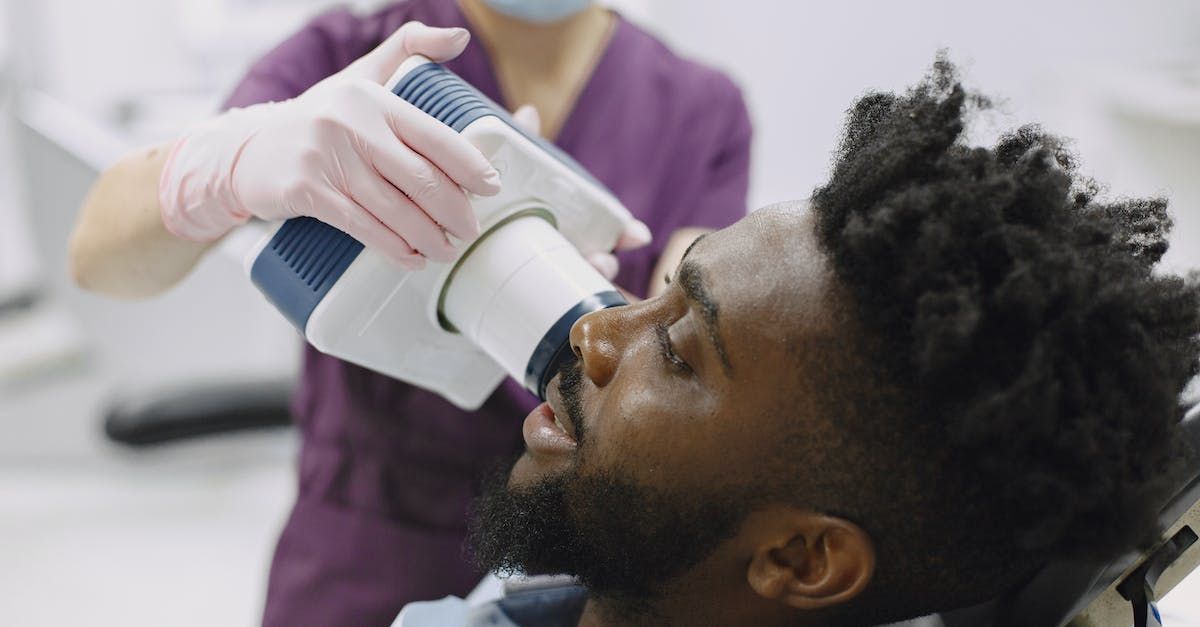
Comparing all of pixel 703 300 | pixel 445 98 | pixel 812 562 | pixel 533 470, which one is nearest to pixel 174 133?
pixel 445 98

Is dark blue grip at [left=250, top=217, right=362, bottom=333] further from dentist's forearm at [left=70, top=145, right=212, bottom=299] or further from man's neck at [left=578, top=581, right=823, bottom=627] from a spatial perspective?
man's neck at [left=578, top=581, right=823, bottom=627]

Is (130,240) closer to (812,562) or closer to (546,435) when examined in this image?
(546,435)

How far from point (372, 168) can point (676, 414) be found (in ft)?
1.06

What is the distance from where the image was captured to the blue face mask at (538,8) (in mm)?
1167

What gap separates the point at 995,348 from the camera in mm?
677

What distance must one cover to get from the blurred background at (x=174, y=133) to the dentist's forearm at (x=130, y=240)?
46 centimetres

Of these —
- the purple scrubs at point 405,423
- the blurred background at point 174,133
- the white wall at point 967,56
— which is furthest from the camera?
the blurred background at point 174,133

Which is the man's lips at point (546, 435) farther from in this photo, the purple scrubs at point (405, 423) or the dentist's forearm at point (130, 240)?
the dentist's forearm at point (130, 240)

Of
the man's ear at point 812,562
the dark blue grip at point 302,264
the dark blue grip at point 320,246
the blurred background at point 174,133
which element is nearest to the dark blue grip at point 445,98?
the dark blue grip at point 320,246

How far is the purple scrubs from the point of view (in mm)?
1150

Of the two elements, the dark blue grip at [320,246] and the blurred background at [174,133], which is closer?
the dark blue grip at [320,246]

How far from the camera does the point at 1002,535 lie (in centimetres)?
73

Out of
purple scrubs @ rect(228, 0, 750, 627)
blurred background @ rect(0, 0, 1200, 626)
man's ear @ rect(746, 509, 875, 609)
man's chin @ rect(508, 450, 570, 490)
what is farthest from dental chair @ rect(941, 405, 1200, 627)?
blurred background @ rect(0, 0, 1200, 626)

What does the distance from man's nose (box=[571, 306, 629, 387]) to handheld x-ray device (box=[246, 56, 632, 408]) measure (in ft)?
0.09
